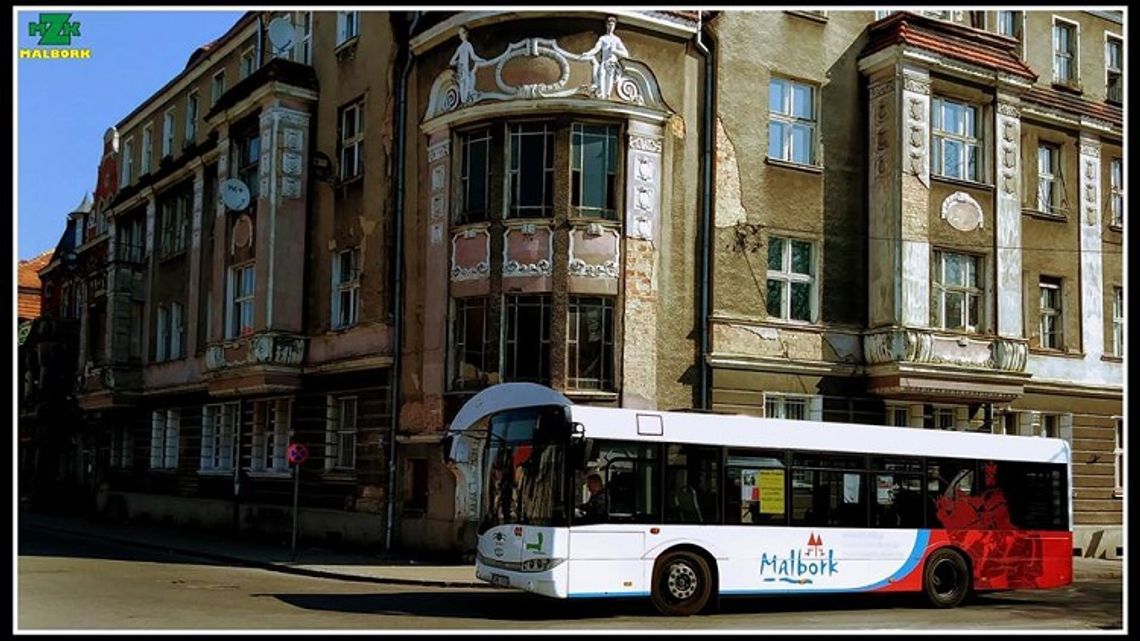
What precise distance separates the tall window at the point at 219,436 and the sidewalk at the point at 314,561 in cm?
207

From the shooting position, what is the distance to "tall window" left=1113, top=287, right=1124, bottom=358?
3130cm

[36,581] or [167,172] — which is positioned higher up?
[167,172]

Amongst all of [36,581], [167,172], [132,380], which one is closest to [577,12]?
[36,581]

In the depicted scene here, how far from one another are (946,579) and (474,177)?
12.0 meters

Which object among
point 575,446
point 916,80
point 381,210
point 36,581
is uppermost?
point 916,80

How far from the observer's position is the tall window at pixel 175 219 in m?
38.4

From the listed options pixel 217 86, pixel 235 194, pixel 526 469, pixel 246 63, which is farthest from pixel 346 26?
pixel 526 469

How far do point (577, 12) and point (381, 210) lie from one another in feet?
21.7

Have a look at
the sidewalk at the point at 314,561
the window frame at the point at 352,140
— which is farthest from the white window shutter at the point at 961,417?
the window frame at the point at 352,140

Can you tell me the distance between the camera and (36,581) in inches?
752

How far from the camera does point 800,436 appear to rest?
17.0 metres

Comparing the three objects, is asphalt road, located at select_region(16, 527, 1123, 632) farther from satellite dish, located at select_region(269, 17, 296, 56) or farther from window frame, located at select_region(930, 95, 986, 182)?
satellite dish, located at select_region(269, 17, 296, 56)

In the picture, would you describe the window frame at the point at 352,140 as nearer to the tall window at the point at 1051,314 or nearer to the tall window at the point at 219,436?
the tall window at the point at 219,436

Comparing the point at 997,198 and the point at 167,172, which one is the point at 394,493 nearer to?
the point at 997,198
